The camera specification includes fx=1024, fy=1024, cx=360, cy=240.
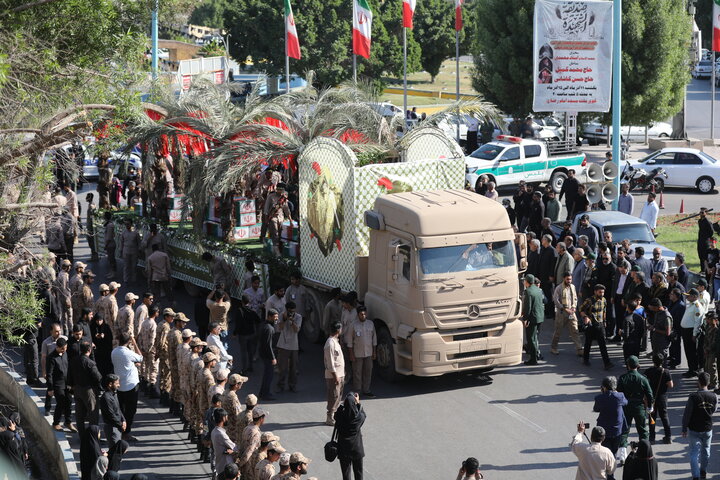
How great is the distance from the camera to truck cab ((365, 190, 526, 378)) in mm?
15133

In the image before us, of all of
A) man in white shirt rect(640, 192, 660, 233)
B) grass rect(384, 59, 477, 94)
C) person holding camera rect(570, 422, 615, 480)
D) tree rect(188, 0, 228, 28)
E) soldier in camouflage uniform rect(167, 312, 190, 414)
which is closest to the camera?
person holding camera rect(570, 422, 615, 480)

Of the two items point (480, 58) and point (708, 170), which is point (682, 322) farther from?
point (480, 58)

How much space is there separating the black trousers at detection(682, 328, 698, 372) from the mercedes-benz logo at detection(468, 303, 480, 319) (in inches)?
130

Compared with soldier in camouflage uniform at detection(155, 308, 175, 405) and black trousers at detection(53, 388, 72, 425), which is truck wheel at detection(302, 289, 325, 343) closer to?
soldier in camouflage uniform at detection(155, 308, 175, 405)

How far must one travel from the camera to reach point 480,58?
3981 centimetres

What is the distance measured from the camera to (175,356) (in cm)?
1498

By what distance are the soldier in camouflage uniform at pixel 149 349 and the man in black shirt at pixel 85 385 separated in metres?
1.20

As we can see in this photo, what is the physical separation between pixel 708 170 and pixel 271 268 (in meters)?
17.9

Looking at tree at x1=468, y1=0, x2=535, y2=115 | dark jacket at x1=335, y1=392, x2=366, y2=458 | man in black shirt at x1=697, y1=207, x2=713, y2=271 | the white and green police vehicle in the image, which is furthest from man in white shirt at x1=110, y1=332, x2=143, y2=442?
tree at x1=468, y1=0, x2=535, y2=115

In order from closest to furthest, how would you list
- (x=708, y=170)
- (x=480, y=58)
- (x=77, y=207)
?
(x=77, y=207) → (x=708, y=170) → (x=480, y=58)

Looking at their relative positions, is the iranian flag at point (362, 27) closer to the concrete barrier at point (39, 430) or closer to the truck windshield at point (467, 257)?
the truck windshield at point (467, 257)

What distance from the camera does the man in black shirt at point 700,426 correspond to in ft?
40.3

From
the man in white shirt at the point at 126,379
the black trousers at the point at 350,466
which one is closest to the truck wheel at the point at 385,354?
the black trousers at the point at 350,466

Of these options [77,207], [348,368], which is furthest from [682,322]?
[77,207]
